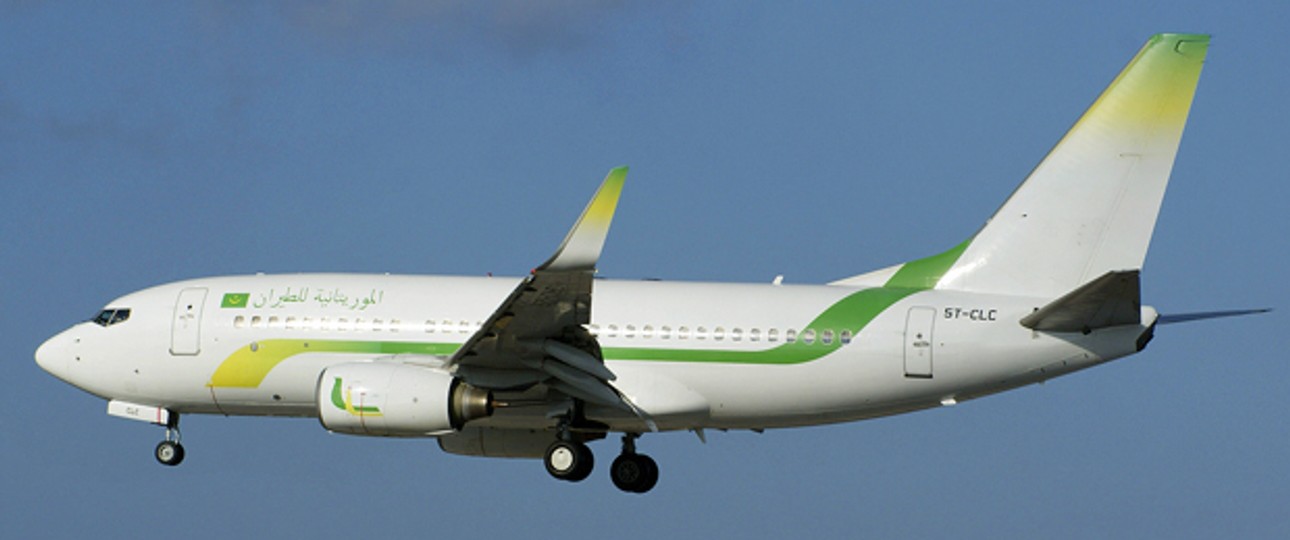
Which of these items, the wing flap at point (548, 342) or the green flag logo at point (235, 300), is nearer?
the wing flap at point (548, 342)

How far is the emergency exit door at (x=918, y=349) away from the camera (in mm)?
41781

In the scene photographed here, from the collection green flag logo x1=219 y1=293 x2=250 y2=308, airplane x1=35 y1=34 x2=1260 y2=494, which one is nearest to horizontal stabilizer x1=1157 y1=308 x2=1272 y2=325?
airplane x1=35 y1=34 x2=1260 y2=494

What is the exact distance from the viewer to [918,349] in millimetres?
41844

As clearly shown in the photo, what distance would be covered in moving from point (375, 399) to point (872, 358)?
9838 mm

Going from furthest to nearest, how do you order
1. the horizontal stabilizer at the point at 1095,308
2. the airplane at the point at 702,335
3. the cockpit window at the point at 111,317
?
1. the cockpit window at the point at 111,317
2. the airplane at the point at 702,335
3. the horizontal stabilizer at the point at 1095,308

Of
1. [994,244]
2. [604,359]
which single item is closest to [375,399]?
[604,359]

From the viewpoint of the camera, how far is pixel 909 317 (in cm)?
4216

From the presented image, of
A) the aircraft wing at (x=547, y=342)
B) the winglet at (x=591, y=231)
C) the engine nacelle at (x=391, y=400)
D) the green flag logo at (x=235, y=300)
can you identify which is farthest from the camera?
the green flag logo at (x=235, y=300)

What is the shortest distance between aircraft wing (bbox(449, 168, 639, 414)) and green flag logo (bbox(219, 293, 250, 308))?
18.8 feet

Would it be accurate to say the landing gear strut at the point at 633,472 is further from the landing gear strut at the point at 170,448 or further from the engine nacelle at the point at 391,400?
the landing gear strut at the point at 170,448

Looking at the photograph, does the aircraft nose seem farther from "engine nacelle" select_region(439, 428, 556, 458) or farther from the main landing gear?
the main landing gear

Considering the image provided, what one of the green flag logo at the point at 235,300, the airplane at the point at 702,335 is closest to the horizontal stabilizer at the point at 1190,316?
the airplane at the point at 702,335

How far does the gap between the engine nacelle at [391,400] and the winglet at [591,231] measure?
522 centimetres

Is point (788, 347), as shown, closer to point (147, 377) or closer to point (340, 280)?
point (340, 280)
